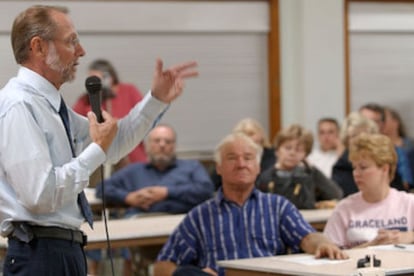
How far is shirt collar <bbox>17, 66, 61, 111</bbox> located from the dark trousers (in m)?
0.43

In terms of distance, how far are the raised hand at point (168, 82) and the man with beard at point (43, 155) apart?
0.45m

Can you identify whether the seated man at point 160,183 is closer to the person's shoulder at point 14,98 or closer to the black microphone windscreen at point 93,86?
the black microphone windscreen at point 93,86

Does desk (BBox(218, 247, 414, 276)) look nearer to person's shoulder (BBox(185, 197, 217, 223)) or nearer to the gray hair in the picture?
person's shoulder (BBox(185, 197, 217, 223))

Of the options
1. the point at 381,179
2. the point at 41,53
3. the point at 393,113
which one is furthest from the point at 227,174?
the point at 393,113

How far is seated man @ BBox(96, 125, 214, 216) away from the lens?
7797 mm

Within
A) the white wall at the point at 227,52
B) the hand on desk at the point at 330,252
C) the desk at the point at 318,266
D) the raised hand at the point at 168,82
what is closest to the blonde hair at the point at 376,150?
the desk at the point at 318,266

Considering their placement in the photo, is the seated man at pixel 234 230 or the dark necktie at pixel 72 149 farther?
the seated man at pixel 234 230

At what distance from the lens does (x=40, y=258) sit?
3197mm

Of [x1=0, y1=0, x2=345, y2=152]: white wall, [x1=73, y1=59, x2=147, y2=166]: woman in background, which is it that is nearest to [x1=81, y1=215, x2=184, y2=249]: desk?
[x1=73, y1=59, x2=147, y2=166]: woman in background

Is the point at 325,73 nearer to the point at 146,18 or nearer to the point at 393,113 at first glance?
the point at 393,113

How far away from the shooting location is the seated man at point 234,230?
514 centimetres

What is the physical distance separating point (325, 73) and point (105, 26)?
2357 mm

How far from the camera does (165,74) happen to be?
3.74 meters

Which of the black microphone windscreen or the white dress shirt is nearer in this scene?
the white dress shirt
